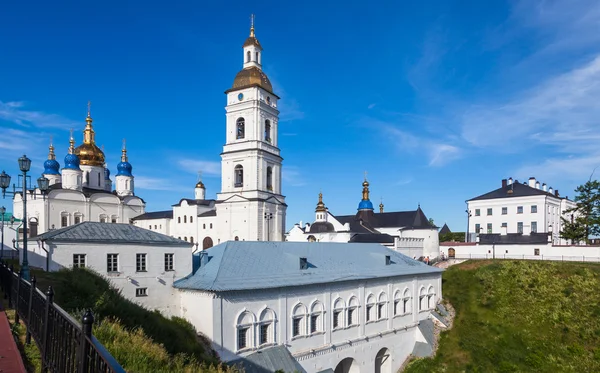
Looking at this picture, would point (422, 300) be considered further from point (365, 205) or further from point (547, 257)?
point (365, 205)

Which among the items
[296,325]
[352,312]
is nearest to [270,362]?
[296,325]

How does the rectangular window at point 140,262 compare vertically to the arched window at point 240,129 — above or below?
below

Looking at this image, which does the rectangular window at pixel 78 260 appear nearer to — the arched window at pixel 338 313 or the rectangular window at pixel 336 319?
the arched window at pixel 338 313

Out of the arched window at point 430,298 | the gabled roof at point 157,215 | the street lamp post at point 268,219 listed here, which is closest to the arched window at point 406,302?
the arched window at point 430,298

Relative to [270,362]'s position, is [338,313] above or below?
above

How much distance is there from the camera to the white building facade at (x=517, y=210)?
4821 centimetres

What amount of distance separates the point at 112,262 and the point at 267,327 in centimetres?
799

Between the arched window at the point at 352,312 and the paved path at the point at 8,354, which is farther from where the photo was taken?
the arched window at the point at 352,312

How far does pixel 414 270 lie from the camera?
29.9m

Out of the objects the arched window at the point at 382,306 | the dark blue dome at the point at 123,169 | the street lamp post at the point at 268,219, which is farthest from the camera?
the dark blue dome at the point at 123,169

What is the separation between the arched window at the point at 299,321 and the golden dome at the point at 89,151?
42068 millimetres

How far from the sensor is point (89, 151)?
170 feet

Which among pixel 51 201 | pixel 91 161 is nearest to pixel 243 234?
pixel 51 201

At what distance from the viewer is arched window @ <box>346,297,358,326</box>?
78.4ft
